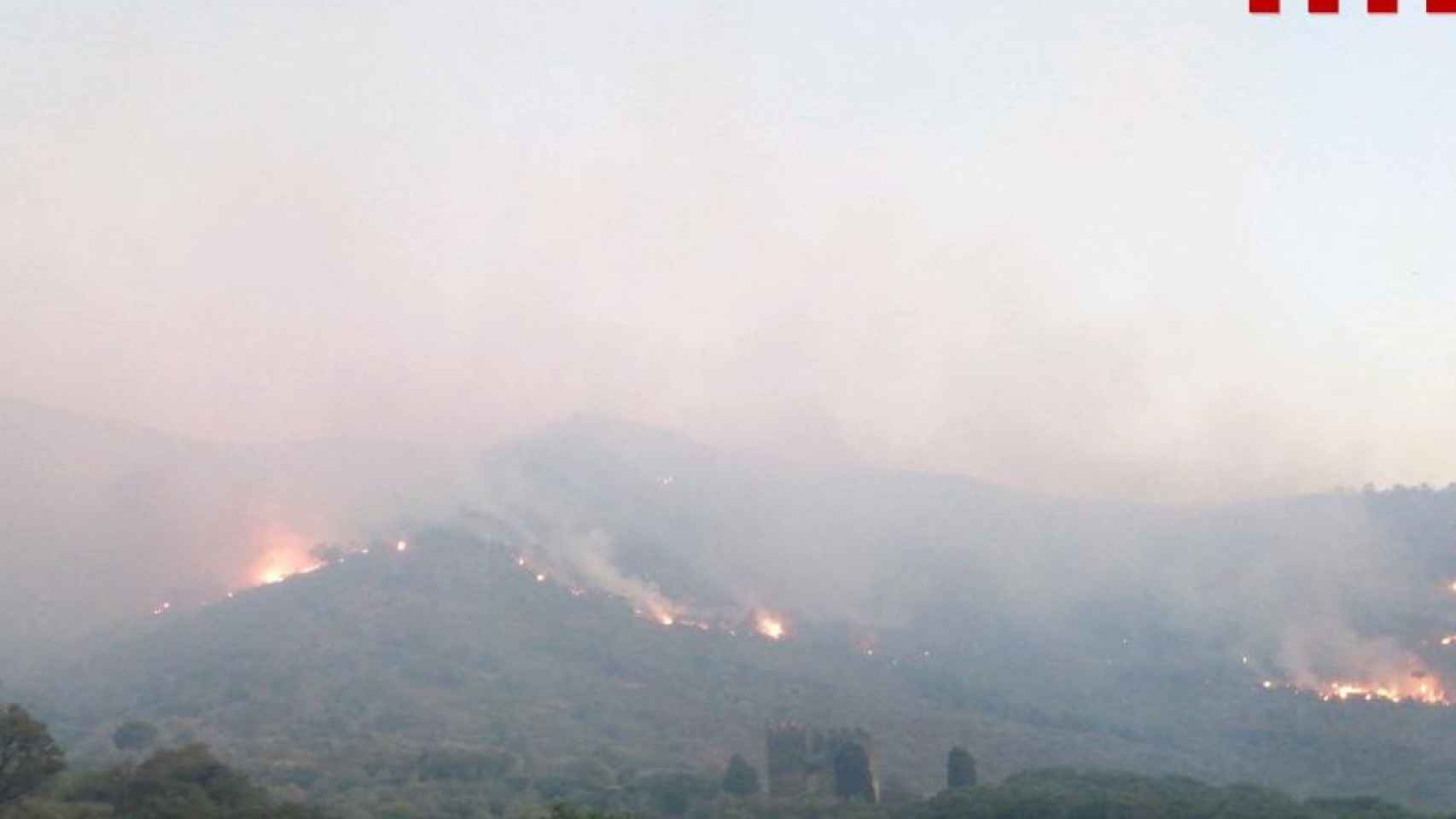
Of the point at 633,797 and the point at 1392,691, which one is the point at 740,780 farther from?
the point at 1392,691

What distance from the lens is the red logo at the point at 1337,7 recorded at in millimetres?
28094

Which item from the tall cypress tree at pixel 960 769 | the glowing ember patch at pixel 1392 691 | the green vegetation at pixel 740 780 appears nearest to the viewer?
the green vegetation at pixel 740 780

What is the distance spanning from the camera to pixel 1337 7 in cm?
2905

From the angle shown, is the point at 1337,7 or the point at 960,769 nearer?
the point at 1337,7

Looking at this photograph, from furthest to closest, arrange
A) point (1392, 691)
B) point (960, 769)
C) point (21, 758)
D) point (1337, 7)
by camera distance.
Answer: point (1392, 691) → point (960, 769) → point (21, 758) → point (1337, 7)

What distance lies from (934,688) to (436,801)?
9612 cm

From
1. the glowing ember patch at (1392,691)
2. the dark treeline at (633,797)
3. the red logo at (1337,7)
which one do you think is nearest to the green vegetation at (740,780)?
the dark treeline at (633,797)

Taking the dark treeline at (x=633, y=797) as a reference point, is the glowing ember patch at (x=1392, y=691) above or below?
above

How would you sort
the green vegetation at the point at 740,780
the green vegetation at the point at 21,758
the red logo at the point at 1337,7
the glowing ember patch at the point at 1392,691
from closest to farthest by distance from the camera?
the red logo at the point at 1337,7 → the green vegetation at the point at 21,758 → the green vegetation at the point at 740,780 → the glowing ember patch at the point at 1392,691

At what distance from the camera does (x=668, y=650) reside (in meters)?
165

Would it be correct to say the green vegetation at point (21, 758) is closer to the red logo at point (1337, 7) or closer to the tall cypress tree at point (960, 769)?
the red logo at point (1337, 7)

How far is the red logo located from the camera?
28094 millimetres

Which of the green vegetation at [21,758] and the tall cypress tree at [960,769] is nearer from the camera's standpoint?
the green vegetation at [21,758]

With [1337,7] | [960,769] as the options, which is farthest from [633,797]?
[1337,7]
